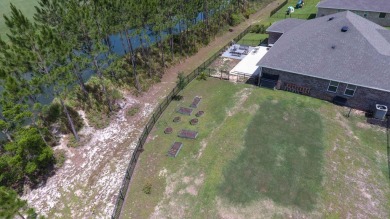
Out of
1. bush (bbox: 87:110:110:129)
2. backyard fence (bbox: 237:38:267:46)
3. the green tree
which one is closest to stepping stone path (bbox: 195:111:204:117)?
bush (bbox: 87:110:110:129)

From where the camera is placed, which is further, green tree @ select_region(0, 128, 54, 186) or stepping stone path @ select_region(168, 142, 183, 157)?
stepping stone path @ select_region(168, 142, 183, 157)

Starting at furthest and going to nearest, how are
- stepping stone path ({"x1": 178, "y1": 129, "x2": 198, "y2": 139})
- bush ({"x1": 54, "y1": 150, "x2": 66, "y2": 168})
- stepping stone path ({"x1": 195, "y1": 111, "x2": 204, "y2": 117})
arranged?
stepping stone path ({"x1": 195, "y1": 111, "x2": 204, "y2": 117}) → stepping stone path ({"x1": 178, "y1": 129, "x2": 198, "y2": 139}) → bush ({"x1": 54, "y1": 150, "x2": 66, "y2": 168})

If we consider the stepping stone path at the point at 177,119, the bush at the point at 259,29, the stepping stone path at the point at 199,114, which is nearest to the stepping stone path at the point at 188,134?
the stepping stone path at the point at 177,119

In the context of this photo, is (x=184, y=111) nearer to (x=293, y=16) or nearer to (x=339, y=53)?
(x=339, y=53)

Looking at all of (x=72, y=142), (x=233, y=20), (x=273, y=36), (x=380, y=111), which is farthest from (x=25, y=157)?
(x=233, y=20)

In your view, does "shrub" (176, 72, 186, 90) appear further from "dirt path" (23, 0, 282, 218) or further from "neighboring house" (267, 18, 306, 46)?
"neighboring house" (267, 18, 306, 46)

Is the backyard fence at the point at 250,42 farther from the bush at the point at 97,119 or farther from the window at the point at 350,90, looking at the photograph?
the bush at the point at 97,119
